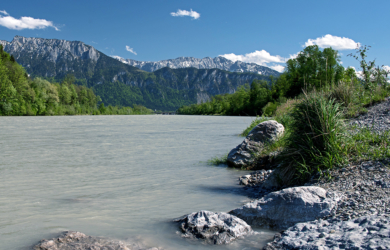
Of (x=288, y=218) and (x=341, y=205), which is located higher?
(x=341, y=205)

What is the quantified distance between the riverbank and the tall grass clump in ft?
1.10

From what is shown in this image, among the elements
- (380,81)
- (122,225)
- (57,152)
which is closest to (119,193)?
(122,225)

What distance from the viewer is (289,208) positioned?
4.50 metres

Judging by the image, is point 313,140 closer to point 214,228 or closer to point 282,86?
point 214,228

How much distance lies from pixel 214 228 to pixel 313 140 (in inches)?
132

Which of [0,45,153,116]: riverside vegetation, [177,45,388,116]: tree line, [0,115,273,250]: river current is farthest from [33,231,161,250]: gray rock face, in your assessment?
[0,45,153,116]: riverside vegetation

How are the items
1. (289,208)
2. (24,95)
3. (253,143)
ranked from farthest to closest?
(24,95) → (253,143) → (289,208)

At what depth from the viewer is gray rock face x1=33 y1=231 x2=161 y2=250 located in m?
3.59

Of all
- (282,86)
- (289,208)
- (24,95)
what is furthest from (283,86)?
(289,208)

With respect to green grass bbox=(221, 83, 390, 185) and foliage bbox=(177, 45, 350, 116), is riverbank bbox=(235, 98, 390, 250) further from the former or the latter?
foliage bbox=(177, 45, 350, 116)

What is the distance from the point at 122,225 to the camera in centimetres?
461

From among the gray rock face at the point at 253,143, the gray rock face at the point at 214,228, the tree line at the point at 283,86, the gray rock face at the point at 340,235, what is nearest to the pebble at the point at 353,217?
the gray rock face at the point at 340,235

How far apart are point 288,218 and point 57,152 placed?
462 inches

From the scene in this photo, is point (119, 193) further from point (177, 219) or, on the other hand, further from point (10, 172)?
point (10, 172)
